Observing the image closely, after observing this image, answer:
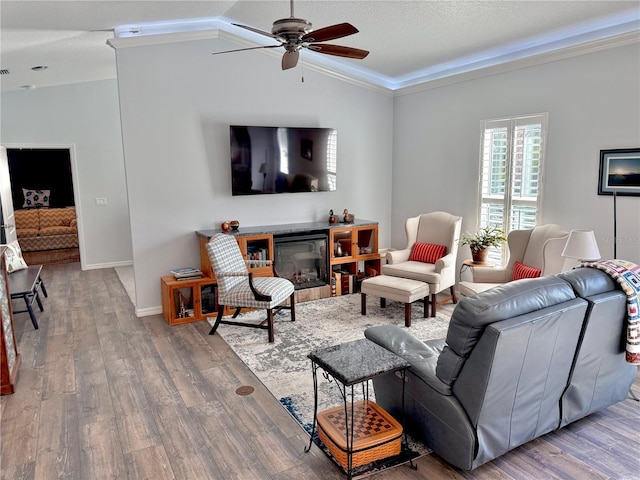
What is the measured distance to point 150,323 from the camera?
488 centimetres

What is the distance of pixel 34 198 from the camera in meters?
9.45

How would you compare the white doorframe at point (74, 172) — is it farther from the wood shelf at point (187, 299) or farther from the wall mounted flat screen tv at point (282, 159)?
the wall mounted flat screen tv at point (282, 159)

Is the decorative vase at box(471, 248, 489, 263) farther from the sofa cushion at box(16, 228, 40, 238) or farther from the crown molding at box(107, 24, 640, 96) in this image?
the sofa cushion at box(16, 228, 40, 238)

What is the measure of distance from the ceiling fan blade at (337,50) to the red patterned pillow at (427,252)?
8.72 ft

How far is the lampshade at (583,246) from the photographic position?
3.47 m

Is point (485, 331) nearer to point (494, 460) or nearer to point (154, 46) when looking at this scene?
point (494, 460)

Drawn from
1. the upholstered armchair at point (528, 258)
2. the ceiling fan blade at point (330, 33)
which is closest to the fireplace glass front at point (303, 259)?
the upholstered armchair at point (528, 258)

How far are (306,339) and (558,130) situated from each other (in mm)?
3201

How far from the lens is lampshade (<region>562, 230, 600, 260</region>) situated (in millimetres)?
3471

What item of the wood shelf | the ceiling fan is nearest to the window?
the ceiling fan

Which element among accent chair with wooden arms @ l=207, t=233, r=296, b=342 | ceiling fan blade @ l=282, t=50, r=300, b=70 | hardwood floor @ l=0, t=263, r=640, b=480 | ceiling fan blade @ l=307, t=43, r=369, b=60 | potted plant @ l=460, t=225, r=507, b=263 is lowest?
hardwood floor @ l=0, t=263, r=640, b=480

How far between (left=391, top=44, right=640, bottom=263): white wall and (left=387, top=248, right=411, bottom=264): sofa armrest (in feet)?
2.60

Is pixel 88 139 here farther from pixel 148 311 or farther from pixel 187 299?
pixel 187 299

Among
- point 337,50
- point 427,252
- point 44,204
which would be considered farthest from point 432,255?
point 44,204
